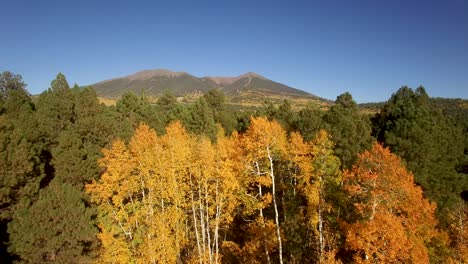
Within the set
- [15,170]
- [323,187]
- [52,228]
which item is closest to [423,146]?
[323,187]

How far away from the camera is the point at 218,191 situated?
2284cm

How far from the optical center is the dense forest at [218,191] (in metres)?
19.9

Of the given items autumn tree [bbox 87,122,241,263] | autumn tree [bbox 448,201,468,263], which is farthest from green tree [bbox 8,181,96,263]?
autumn tree [bbox 448,201,468,263]

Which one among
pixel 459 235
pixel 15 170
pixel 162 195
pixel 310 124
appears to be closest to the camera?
pixel 162 195

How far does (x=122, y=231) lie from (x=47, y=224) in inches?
234

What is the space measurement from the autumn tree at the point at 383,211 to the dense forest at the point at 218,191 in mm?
82

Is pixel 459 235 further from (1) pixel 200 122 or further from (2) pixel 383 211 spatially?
(1) pixel 200 122

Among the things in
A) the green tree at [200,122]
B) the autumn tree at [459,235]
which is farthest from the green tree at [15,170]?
the autumn tree at [459,235]

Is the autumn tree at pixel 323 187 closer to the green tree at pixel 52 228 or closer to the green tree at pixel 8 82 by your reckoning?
the green tree at pixel 52 228

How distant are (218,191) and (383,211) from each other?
1071cm

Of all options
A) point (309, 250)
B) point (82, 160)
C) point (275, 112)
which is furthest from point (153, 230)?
point (275, 112)

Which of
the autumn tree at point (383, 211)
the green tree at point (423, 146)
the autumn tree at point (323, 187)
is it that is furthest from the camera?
the green tree at point (423, 146)

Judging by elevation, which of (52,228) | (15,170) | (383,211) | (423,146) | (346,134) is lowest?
(52,228)

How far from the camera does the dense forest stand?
19.9 m
